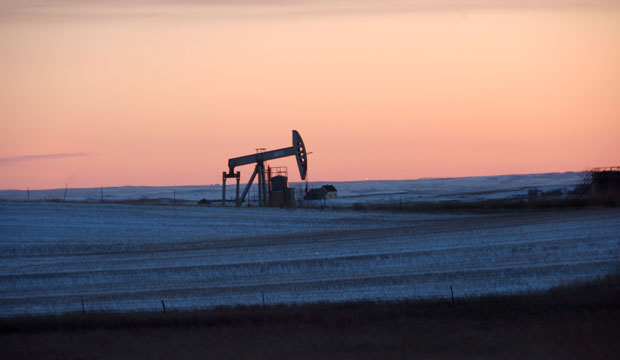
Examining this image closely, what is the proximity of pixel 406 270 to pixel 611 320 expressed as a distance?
273 inches

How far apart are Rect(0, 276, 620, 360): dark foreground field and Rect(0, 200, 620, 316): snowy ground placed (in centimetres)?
138

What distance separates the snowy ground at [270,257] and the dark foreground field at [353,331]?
4.51ft

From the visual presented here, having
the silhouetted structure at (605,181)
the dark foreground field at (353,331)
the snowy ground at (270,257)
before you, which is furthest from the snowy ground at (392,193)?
the dark foreground field at (353,331)

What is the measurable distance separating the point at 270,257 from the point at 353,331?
9188 millimetres

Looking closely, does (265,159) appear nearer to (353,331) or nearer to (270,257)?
(270,257)

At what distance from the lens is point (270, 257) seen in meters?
20.0

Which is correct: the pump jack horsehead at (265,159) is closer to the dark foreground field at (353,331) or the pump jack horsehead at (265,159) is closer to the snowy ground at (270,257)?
the snowy ground at (270,257)

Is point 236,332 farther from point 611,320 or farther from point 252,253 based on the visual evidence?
point 252,253

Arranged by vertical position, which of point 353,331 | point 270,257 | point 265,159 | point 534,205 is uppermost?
point 265,159

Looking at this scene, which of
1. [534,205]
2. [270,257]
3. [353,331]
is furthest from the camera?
[534,205]

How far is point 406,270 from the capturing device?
17328 mm

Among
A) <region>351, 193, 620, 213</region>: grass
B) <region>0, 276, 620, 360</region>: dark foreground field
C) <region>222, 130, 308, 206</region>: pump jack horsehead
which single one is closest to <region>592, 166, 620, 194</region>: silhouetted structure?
<region>351, 193, 620, 213</region>: grass

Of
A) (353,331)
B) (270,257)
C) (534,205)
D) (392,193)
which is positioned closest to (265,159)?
(534,205)

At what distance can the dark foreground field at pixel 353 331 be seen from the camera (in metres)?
9.70
